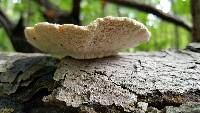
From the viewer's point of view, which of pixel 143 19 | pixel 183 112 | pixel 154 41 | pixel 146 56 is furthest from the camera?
pixel 154 41

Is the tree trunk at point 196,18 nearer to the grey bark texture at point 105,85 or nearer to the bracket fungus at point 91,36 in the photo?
the grey bark texture at point 105,85

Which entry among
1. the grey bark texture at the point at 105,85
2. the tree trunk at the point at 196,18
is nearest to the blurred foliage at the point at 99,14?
the tree trunk at the point at 196,18

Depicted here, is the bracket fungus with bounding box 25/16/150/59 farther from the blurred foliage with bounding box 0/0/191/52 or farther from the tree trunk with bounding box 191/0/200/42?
the blurred foliage with bounding box 0/0/191/52

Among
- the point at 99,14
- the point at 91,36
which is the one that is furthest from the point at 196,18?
the point at 99,14

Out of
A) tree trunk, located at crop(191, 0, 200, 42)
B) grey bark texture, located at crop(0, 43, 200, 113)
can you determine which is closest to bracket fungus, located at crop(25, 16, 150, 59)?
grey bark texture, located at crop(0, 43, 200, 113)

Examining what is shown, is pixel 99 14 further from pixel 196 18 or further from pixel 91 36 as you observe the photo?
pixel 91 36

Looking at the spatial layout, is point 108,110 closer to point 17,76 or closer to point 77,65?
point 77,65

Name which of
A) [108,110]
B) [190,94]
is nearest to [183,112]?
[190,94]
